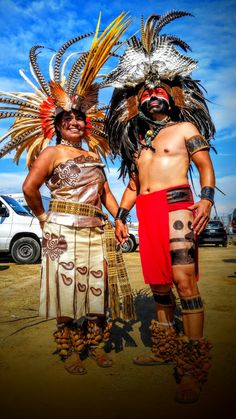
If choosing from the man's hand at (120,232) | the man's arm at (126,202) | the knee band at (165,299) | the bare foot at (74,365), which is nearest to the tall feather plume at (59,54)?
the man's arm at (126,202)

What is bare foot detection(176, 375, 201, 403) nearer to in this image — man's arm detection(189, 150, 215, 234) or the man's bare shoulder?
man's arm detection(189, 150, 215, 234)

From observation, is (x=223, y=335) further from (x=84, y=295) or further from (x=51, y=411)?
(x=51, y=411)

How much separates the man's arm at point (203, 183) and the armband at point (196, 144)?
0.03 metres

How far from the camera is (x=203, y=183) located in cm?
239

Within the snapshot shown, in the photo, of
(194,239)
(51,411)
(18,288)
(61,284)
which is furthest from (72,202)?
(18,288)

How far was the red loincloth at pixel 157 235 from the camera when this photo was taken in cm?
240

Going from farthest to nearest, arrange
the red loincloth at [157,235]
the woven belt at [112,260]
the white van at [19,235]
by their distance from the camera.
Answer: the white van at [19,235] → the woven belt at [112,260] → the red loincloth at [157,235]

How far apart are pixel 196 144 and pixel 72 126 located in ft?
3.90

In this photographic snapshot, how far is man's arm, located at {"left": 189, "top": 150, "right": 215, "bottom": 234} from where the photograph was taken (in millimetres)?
2281

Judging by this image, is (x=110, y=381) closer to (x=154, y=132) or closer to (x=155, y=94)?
(x=154, y=132)

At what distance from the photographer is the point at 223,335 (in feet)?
10.5

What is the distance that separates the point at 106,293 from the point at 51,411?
101 cm

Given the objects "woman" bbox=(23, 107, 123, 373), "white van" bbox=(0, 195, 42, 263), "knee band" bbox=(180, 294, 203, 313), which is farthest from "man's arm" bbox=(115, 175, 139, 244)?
"white van" bbox=(0, 195, 42, 263)

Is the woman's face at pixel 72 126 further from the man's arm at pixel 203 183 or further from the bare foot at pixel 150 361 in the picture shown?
the bare foot at pixel 150 361
